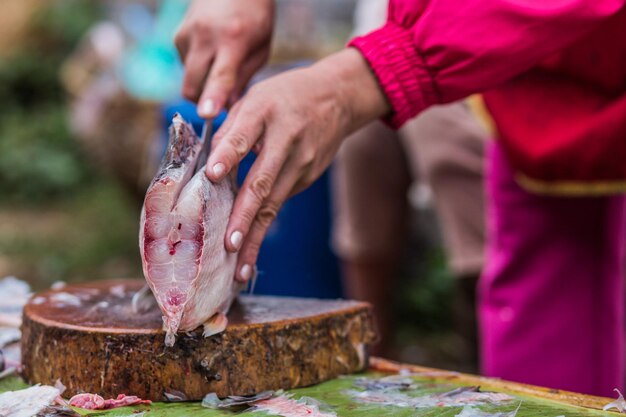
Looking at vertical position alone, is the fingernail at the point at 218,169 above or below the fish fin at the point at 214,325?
above

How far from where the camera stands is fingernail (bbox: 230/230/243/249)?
1.17 metres

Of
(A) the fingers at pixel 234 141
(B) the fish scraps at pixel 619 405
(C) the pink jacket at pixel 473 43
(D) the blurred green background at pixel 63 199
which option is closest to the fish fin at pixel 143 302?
(A) the fingers at pixel 234 141

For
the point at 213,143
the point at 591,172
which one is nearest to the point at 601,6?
the point at 591,172

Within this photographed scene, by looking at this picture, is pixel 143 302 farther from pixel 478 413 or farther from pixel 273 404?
pixel 478 413

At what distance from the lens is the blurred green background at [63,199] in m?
4.08

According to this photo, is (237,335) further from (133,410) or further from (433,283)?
(433,283)

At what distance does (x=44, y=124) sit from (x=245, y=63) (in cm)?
655

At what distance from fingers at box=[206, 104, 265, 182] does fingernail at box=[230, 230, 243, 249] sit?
0.28ft

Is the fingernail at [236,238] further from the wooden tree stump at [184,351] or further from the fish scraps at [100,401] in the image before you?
the fish scraps at [100,401]

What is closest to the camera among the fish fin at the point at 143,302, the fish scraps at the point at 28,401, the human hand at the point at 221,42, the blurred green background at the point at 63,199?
the fish scraps at the point at 28,401

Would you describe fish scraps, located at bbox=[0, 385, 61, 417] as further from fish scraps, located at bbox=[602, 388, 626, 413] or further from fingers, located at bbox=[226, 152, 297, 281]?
fish scraps, located at bbox=[602, 388, 626, 413]

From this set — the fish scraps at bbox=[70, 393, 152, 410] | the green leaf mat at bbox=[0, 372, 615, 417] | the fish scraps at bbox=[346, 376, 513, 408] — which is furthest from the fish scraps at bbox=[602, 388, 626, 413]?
the fish scraps at bbox=[70, 393, 152, 410]

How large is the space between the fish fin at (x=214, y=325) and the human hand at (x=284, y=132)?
9cm

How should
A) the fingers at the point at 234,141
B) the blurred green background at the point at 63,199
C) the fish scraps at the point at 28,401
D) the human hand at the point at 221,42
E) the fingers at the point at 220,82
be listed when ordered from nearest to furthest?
the fish scraps at the point at 28,401 < the fingers at the point at 234,141 < the fingers at the point at 220,82 < the human hand at the point at 221,42 < the blurred green background at the point at 63,199
